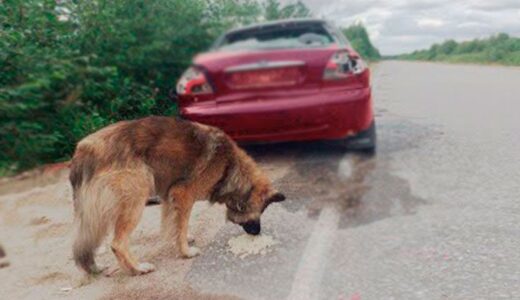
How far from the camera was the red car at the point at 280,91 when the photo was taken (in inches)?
219

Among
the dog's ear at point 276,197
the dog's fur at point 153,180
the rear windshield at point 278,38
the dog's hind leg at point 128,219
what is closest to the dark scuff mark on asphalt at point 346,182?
the dog's ear at point 276,197

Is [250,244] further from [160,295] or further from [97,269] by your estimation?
[97,269]

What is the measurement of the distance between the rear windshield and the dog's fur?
1.91 metres

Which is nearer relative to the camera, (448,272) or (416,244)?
(448,272)

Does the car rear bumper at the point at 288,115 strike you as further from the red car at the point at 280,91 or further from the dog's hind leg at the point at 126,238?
the dog's hind leg at the point at 126,238

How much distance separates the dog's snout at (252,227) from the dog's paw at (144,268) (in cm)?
79

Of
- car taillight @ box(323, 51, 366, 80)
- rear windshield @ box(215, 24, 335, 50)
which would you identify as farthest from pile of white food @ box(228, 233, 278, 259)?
rear windshield @ box(215, 24, 335, 50)

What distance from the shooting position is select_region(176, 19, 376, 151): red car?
5551 millimetres

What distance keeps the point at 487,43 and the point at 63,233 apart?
8800 centimetres

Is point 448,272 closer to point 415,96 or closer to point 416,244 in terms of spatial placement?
point 416,244

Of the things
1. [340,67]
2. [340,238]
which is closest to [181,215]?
[340,238]

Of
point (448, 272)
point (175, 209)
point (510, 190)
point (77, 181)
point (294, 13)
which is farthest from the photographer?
point (294, 13)

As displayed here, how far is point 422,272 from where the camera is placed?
321 centimetres

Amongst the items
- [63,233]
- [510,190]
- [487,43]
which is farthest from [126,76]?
[487,43]
